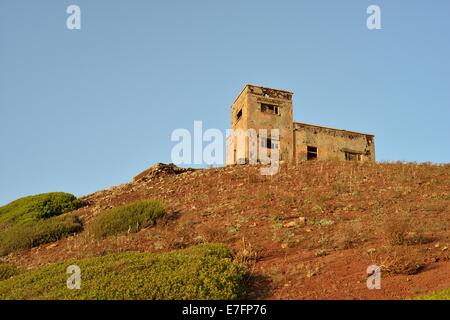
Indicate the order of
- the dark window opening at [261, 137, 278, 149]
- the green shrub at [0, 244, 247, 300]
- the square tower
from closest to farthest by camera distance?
the green shrub at [0, 244, 247, 300] < the dark window opening at [261, 137, 278, 149] < the square tower

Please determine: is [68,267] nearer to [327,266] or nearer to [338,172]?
[327,266]

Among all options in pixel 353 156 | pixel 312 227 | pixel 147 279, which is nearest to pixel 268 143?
pixel 353 156

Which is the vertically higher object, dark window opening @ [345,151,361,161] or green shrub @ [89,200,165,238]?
dark window opening @ [345,151,361,161]

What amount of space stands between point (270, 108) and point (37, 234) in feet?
58.6

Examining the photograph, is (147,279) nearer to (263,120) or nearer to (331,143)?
(263,120)

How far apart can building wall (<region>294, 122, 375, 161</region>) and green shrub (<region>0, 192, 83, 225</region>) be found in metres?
14.3

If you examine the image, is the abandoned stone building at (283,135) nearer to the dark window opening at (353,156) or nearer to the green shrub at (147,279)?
the dark window opening at (353,156)

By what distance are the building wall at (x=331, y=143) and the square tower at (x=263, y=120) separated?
79cm

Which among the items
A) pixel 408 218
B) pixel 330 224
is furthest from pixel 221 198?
pixel 408 218

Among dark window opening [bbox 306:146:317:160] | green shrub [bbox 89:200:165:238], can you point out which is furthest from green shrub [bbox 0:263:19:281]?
dark window opening [bbox 306:146:317:160]

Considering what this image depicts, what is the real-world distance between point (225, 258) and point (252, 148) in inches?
738

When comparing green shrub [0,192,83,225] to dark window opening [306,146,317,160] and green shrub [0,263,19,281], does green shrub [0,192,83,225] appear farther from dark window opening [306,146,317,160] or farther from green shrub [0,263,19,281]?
dark window opening [306,146,317,160]

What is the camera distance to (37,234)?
1853 centimetres

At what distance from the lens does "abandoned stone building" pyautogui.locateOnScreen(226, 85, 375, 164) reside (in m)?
30.6
